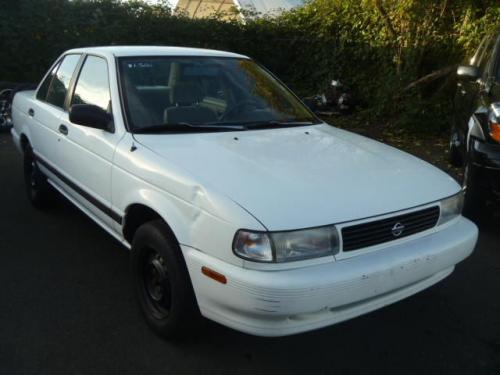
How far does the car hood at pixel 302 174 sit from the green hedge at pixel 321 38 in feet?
19.1

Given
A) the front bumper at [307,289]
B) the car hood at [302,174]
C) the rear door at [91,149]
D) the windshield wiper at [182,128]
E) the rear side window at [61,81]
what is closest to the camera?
the front bumper at [307,289]

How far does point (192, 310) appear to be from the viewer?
2.56m

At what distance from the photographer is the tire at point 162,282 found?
8.29ft

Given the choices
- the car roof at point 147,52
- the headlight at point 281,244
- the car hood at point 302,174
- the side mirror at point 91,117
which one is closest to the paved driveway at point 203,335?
the headlight at point 281,244

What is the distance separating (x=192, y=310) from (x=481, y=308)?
1.99m

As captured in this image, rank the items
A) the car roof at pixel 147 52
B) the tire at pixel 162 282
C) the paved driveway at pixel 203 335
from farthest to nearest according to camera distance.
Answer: the car roof at pixel 147 52, the paved driveway at pixel 203 335, the tire at pixel 162 282

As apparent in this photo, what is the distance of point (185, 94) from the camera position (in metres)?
3.55

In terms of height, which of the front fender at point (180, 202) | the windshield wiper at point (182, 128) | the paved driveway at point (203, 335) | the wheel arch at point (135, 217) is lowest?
the paved driveway at point (203, 335)

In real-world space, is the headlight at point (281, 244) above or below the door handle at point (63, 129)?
below

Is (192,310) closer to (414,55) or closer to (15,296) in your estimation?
(15,296)

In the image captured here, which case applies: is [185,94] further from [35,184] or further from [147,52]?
[35,184]

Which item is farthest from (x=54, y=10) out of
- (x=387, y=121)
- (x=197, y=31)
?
(x=387, y=121)

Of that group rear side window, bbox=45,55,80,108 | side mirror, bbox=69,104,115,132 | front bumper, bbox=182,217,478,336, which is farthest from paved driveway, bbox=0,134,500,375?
rear side window, bbox=45,55,80,108

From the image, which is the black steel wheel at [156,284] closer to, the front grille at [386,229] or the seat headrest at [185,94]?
the front grille at [386,229]
